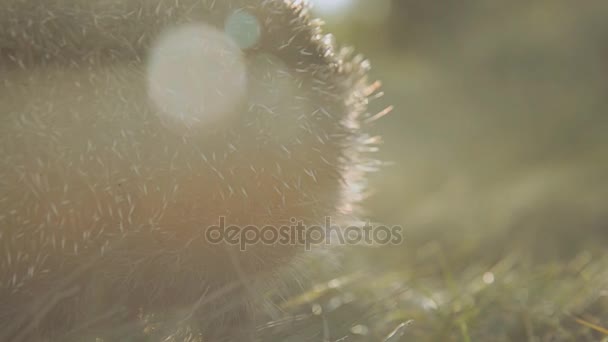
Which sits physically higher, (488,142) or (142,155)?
(488,142)

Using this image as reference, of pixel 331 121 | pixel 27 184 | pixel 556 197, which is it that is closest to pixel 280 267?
pixel 331 121

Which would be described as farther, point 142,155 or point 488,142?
point 488,142

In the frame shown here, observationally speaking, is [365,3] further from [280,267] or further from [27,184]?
[27,184]

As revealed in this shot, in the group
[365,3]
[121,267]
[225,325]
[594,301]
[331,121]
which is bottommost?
[594,301]

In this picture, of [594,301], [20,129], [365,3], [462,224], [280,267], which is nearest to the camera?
[20,129]

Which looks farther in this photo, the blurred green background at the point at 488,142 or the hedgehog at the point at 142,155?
the blurred green background at the point at 488,142
